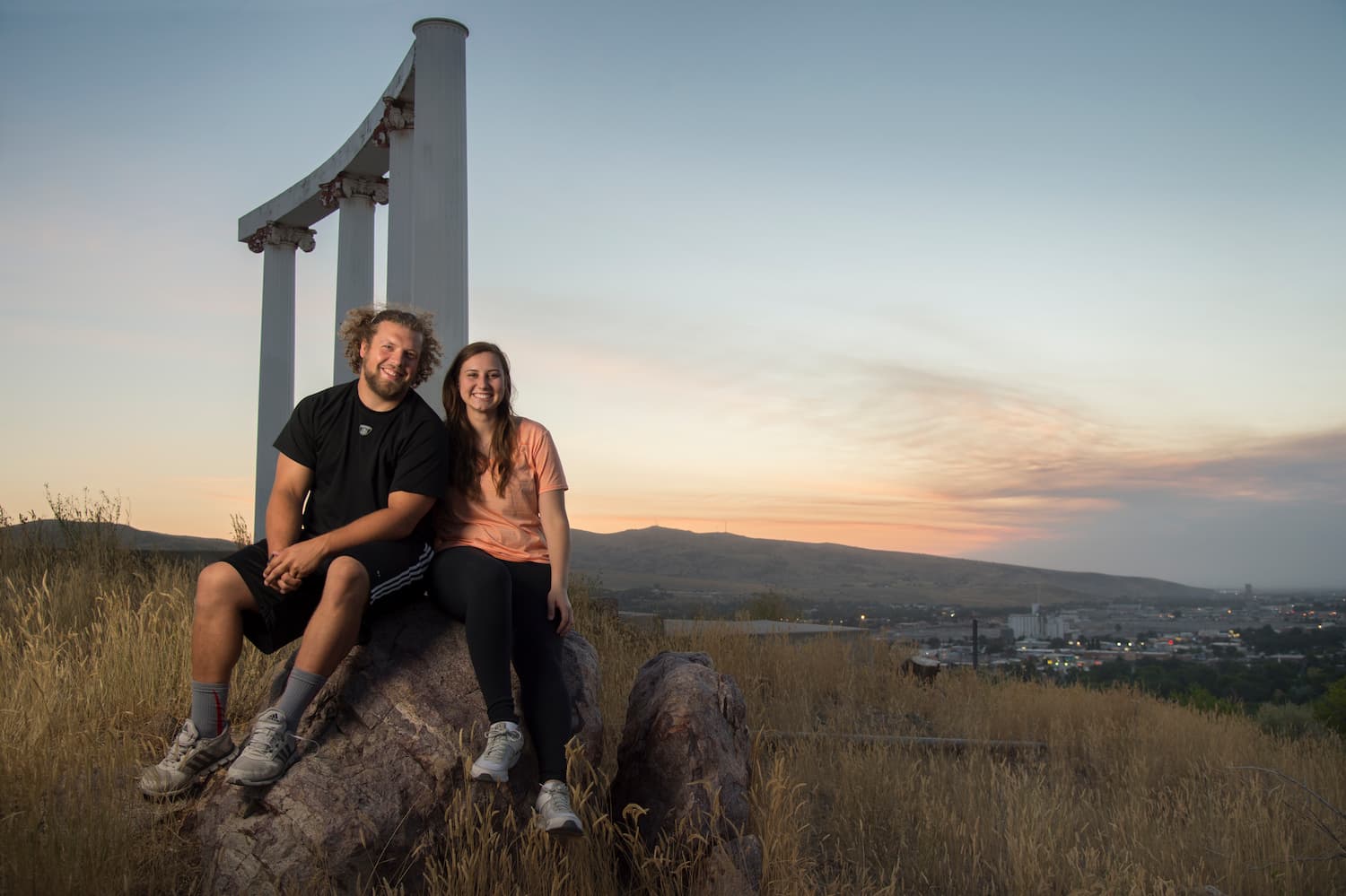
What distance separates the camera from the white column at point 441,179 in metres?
9.45

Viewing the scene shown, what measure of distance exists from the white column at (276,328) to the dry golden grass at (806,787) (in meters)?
6.52

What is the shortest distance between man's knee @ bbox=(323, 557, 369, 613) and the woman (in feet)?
1.33

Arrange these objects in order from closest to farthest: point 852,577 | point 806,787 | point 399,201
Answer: point 806,787, point 399,201, point 852,577

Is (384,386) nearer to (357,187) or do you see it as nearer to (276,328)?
(357,187)

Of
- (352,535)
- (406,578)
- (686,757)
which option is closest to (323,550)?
(352,535)

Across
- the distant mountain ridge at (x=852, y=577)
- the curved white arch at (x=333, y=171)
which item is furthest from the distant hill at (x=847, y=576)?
the curved white arch at (x=333, y=171)

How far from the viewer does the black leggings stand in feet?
12.4

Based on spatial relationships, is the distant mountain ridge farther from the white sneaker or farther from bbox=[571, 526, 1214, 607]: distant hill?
the white sneaker

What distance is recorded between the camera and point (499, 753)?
3.63 metres

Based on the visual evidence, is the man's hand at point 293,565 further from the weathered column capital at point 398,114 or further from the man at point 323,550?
the weathered column capital at point 398,114

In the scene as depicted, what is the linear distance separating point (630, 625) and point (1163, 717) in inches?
205

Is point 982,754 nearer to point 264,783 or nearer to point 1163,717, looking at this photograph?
point 1163,717

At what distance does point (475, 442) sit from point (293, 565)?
39.8 inches

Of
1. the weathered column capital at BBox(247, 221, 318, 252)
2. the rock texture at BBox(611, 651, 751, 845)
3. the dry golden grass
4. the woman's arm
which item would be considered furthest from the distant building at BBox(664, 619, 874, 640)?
the weathered column capital at BBox(247, 221, 318, 252)
